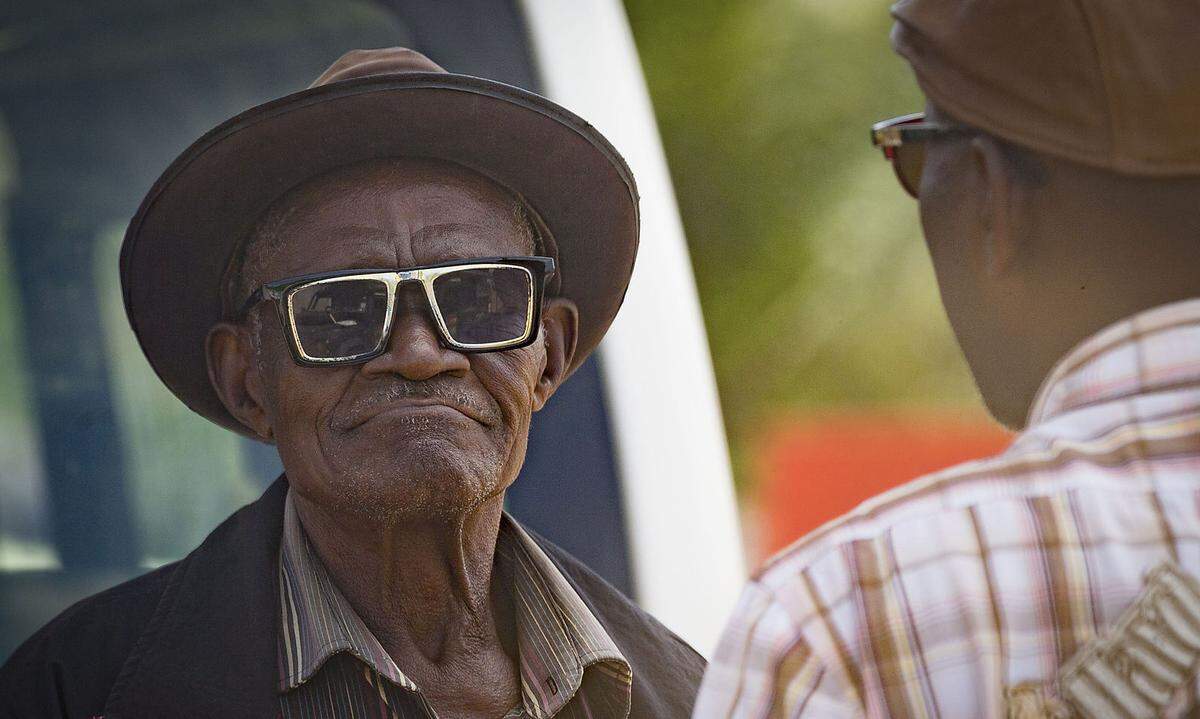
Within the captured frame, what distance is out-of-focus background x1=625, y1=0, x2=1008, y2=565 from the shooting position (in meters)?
2.30

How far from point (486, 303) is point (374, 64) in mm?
445

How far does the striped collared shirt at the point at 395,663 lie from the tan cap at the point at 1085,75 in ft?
3.54

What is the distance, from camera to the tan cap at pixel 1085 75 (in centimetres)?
113

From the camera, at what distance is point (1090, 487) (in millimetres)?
1052

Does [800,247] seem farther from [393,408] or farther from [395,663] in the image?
[395,663]

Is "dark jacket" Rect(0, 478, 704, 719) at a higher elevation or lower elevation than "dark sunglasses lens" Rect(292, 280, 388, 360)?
lower

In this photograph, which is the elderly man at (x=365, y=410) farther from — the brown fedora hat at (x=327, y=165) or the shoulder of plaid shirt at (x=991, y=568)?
the shoulder of plaid shirt at (x=991, y=568)

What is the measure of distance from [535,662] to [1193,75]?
1.25 meters

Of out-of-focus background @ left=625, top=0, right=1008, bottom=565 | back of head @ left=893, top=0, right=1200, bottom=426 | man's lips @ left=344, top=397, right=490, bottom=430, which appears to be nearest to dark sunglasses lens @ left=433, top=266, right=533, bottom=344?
man's lips @ left=344, top=397, right=490, bottom=430

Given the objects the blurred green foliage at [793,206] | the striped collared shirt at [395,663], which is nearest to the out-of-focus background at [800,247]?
the blurred green foliage at [793,206]

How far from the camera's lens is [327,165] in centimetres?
190

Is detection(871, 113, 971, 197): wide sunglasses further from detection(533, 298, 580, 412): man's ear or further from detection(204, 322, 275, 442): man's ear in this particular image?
detection(204, 322, 275, 442): man's ear

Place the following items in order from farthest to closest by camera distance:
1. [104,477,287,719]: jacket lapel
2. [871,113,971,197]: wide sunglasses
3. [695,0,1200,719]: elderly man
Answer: [104,477,287,719]: jacket lapel < [871,113,971,197]: wide sunglasses < [695,0,1200,719]: elderly man

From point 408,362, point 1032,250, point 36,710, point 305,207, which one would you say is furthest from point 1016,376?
point 36,710
